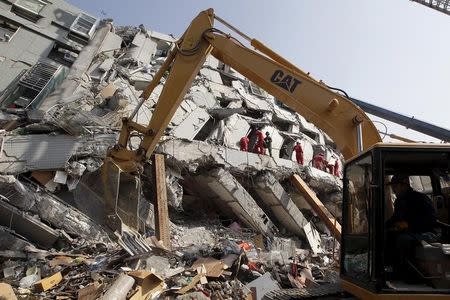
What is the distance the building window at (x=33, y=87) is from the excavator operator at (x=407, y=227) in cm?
984

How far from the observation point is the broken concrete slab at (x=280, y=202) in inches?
484

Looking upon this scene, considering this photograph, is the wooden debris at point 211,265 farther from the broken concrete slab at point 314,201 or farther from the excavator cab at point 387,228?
the broken concrete slab at point 314,201

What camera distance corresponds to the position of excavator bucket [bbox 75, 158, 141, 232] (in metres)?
7.77

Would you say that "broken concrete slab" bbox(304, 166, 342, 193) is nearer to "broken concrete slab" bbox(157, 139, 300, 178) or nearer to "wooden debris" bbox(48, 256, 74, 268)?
"broken concrete slab" bbox(157, 139, 300, 178)

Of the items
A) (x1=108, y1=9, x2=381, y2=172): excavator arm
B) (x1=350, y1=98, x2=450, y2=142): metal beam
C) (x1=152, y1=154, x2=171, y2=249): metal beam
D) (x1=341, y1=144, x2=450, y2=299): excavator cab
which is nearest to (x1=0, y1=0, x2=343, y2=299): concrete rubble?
(x1=152, y1=154, x2=171, y2=249): metal beam

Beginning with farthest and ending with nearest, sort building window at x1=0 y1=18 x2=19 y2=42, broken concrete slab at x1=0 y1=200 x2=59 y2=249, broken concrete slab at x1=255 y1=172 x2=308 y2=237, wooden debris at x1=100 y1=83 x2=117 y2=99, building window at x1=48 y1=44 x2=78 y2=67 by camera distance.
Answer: building window at x1=48 y1=44 x2=78 y2=67, building window at x1=0 y1=18 x2=19 y2=42, broken concrete slab at x1=255 y1=172 x2=308 y2=237, wooden debris at x1=100 y1=83 x2=117 y2=99, broken concrete slab at x1=0 y1=200 x2=59 y2=249

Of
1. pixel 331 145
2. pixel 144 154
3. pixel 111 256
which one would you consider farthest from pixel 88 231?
pixel 331 145

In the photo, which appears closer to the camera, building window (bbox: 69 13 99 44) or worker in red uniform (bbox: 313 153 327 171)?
building window (bbox: 69 13 99 44)

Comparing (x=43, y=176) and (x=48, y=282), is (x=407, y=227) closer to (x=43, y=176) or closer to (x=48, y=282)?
(x=48, y=282)

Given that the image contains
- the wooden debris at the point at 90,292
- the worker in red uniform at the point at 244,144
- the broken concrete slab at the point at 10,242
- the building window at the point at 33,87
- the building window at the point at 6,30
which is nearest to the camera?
the wooden debris at the point at 90,292

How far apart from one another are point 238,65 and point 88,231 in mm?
4502

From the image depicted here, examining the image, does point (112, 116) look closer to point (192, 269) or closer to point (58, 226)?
point (58, 226)

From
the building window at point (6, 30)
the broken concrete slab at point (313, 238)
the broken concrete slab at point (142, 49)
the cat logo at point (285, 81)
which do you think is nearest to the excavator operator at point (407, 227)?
the cat logo at point (285, 81)

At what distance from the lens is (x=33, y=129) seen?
9.83m
